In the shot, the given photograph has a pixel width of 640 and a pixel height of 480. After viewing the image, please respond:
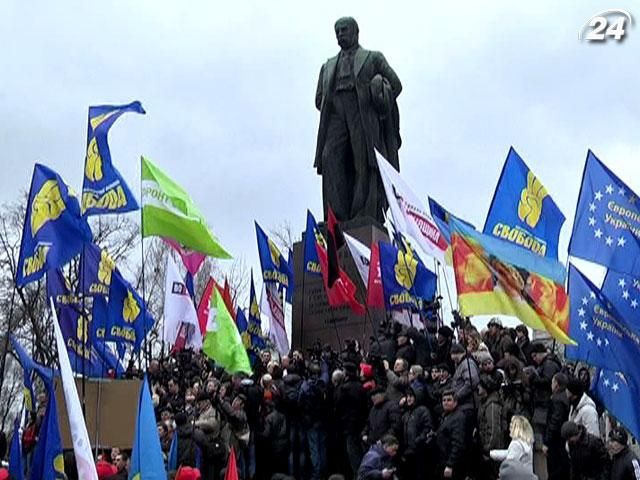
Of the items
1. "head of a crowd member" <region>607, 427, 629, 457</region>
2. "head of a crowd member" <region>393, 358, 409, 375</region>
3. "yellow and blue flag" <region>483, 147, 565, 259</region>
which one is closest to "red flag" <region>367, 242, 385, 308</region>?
"head of a crowd member" <region>393, 358, 409, 375</region>

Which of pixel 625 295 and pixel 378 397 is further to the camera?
pixel 378 397

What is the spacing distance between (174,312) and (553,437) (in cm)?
740

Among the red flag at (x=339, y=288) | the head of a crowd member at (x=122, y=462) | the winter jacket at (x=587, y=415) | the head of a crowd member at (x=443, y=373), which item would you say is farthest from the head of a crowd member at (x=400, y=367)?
the red flag at (x=339, y=288)

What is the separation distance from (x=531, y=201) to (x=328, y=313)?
295 inches

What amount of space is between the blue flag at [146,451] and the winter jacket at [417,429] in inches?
184

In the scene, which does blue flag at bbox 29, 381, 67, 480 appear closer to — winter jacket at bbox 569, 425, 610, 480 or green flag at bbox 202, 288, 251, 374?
winter jacket at bbox 569, 425, 610, 480

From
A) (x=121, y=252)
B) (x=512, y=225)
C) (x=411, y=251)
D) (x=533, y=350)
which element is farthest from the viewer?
(x=121, y=252)

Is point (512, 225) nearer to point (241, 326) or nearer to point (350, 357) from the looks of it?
point (350, 357)

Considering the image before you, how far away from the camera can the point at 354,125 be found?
2028cm

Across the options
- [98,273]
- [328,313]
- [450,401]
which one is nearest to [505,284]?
[450,401]

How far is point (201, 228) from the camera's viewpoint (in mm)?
12805

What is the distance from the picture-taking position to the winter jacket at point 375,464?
10.8 m

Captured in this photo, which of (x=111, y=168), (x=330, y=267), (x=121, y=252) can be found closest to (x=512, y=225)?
(x=111, y=168)

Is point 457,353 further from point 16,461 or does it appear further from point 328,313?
point 328,313
